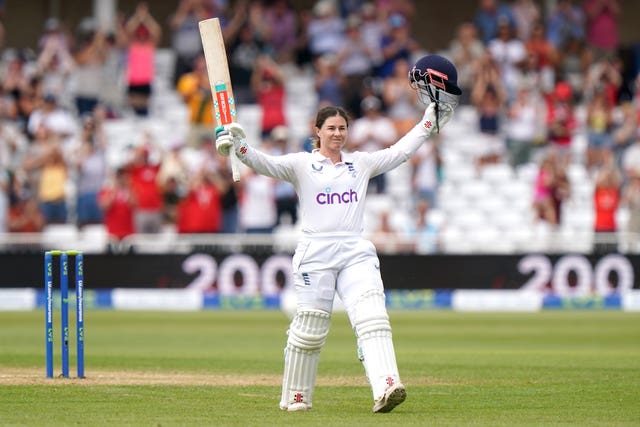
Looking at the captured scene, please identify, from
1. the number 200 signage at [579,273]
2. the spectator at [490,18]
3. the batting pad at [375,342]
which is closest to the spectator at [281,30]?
the spectator at [490,18]

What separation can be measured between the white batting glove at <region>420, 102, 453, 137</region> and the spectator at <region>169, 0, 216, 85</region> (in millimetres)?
13261

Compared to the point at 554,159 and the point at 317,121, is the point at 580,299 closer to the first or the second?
the point at 554,159

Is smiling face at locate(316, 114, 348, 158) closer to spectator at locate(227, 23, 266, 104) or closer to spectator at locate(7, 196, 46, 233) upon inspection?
spectator at locate(7, 196, 46, 233)

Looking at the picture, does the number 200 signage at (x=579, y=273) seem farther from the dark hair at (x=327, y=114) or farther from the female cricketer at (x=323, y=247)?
the dark hair at (x=327, y=114)

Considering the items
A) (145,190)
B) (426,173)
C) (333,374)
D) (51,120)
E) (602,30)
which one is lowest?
(333,374)

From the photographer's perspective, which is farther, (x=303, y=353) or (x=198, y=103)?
(x=198, y=103)

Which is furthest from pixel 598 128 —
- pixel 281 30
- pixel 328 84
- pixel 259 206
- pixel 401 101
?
pixel 281 30

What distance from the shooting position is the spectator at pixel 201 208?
18.8 m

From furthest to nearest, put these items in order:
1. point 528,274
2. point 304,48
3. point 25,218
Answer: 1. point 304,48
2. point 25,218
3. point 528,274

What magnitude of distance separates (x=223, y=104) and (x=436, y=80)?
127cm

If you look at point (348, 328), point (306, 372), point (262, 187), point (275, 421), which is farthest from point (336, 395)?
point (262, 187)

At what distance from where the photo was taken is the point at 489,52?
20.6m

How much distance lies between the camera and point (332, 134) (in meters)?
7.91

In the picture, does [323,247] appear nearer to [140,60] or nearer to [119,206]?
[119,206]
